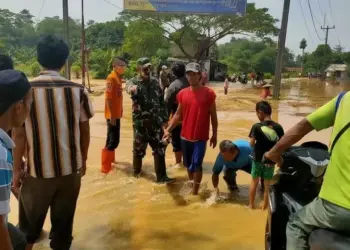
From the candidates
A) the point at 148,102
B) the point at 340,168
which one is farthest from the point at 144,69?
the point at 340,168

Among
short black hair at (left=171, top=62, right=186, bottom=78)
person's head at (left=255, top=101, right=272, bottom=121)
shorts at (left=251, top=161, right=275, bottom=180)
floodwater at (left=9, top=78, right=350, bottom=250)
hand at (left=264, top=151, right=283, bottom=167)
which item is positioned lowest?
floodwater at (left=9, top=78, right=350, bottom=250)

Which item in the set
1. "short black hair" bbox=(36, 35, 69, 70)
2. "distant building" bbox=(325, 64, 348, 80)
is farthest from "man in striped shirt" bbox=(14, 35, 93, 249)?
"distant building" bbox=(325, 64, 348, 80)

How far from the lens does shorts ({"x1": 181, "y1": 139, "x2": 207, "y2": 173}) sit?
4.75 meters

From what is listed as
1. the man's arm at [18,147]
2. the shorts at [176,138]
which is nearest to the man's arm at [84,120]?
the man's arm at [18,147]

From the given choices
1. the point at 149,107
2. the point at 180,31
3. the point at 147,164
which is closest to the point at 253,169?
the point at 149,107

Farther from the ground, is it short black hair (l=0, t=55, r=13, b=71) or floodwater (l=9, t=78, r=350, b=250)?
short black hair (l=0, t=55, r=13, b=71)

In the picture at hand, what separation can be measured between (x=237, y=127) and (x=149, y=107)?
5739 millimetres

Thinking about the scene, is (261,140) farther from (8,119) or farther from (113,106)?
(8,119)

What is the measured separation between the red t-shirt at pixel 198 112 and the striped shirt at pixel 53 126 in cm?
209

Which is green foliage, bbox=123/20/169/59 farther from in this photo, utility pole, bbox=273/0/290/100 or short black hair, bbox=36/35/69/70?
short black hair, bbox=36/35/69/70

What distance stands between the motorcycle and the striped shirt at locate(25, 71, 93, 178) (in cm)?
143

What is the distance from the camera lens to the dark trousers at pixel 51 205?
2.76 meters

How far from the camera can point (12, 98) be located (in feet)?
5.68

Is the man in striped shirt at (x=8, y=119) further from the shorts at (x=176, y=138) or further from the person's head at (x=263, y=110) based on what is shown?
the shorts at (x=176, y=138)
